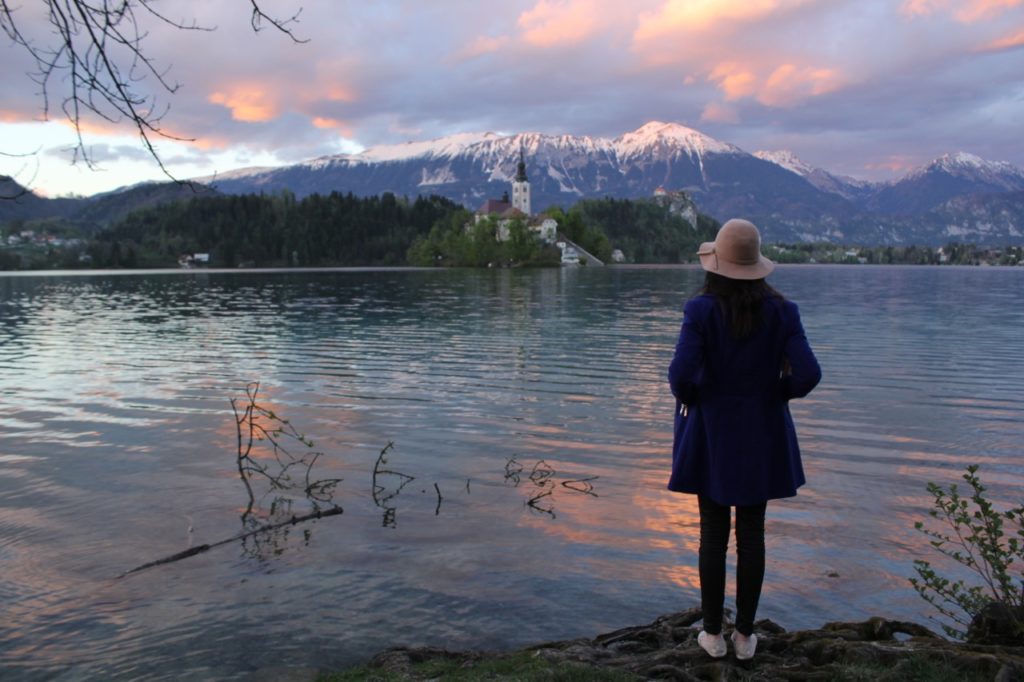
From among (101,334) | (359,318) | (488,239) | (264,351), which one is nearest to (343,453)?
(264,351)

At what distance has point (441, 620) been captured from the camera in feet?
25.1

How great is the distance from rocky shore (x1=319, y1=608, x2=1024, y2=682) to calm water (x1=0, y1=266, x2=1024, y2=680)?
2.75 ft

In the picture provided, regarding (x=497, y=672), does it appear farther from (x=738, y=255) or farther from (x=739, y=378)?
(x=738, y=255)

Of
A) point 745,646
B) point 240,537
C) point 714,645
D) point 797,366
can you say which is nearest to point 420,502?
point 240,537

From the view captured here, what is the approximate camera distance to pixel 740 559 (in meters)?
5.70

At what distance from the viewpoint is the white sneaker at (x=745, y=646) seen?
5.63 metres

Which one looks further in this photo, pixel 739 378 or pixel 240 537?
pixel 240 537

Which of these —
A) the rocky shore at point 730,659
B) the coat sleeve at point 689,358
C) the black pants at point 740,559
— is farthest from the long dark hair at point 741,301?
the rocky shore at point 730,659

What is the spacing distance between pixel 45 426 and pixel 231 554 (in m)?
10.0

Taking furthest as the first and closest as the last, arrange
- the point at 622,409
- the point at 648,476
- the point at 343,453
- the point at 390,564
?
the point at 622,409, the point at 343,453, the point at 648,476, the point at 390,564

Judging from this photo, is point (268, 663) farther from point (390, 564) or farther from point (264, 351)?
point (264, 351)

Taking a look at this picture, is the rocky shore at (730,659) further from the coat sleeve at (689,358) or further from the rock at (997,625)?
the coat sleeve at (689,358)

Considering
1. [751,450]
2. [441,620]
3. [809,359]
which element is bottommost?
[441,620]

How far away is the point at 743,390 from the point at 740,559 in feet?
4.35
